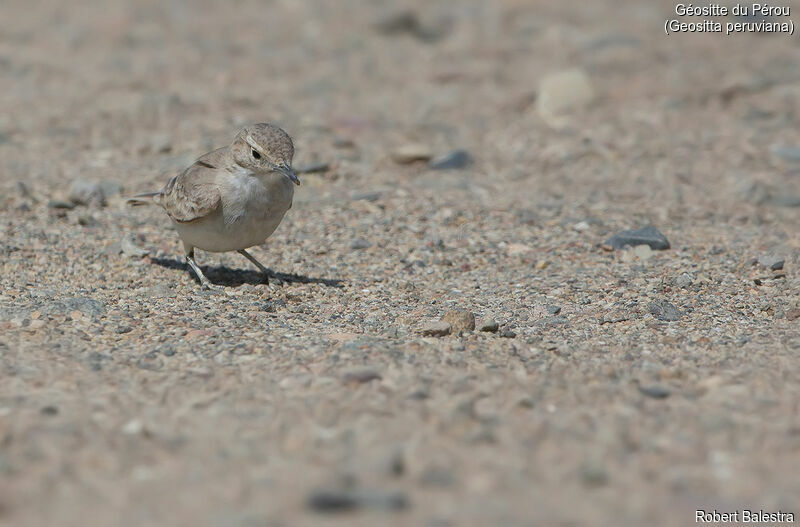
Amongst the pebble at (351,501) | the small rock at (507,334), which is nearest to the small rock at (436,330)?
the small rock at (507,334)

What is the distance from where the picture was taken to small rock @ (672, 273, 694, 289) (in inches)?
278

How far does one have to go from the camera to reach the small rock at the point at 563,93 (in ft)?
38.8

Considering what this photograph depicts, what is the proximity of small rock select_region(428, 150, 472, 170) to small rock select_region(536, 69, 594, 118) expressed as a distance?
183 cm

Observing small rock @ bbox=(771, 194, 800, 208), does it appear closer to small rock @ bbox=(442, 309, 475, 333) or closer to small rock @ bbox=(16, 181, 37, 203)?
small rock @ bbox=(442, 309, 475, 333)

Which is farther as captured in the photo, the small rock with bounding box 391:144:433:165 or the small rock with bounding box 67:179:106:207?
the small rock with bounding box 391:144:433:165

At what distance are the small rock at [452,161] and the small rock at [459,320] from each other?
411 cm

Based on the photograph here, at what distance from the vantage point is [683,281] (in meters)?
7.13

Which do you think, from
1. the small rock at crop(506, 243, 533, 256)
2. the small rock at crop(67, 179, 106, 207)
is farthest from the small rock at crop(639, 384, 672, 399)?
the small rock at crop(67, 179, 106, 207)

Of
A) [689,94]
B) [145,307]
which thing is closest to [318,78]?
[689,94]

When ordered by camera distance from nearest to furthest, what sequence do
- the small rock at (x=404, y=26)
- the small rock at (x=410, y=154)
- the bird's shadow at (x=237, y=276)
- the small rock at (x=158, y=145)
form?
the bird's shadow at (x=237, y=276), the small rock at (x=410, y=154), the small rock at (x=158, y=145), the small rock at (x=404, y=26)

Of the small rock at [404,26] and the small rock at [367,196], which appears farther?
the small rock at [404,26]

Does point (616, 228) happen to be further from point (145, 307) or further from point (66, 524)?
point (66, 524)

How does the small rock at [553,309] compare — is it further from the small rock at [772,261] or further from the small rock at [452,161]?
the small rock at [452,161]

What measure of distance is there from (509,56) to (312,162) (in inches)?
191
